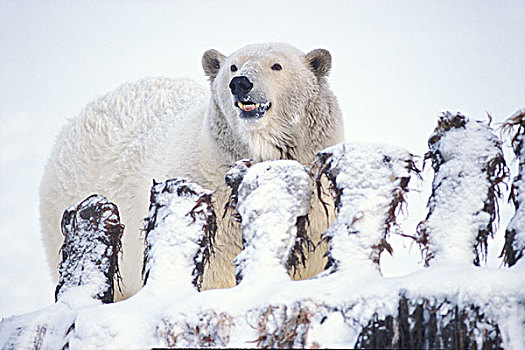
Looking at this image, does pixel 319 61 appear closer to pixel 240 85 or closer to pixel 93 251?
pixel 240 85

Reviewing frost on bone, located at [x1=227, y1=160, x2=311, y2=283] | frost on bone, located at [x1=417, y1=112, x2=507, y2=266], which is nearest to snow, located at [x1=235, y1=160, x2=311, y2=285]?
frost on bone, located at [x1=227, y1=160, x2=311, y2=283]

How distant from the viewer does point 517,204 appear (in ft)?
10.9

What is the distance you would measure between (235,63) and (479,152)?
12.7ft

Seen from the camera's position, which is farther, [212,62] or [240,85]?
[212,62]

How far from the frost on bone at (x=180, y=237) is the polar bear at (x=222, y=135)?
1.77 meters

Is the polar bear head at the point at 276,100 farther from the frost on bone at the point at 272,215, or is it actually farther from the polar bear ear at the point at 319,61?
the frost on bone at the point at 272,215

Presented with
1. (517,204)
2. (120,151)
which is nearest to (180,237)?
(517,204)

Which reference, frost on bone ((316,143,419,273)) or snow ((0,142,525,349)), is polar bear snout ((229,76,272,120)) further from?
frost on bone ((316,143,419,273))

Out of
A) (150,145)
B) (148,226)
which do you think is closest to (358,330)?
(148,226)

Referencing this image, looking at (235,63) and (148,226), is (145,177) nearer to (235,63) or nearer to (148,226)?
(235,63)

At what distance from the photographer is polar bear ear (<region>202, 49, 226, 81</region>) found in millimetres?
7422

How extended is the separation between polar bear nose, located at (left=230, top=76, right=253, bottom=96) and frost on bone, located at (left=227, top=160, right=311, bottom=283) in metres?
2.62

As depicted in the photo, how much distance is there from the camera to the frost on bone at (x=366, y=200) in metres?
3.46

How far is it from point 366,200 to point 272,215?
516mm
